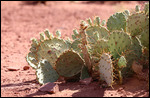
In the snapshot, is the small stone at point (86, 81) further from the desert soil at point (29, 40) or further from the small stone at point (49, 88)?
the small stone at point (49, 88)

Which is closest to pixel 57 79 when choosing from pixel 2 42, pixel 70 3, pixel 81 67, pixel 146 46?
pixel 81 67

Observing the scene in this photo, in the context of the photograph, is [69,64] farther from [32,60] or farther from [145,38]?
[145,38]

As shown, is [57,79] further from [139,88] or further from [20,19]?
[20,19]

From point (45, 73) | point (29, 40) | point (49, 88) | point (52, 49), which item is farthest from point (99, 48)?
point (29, 40)

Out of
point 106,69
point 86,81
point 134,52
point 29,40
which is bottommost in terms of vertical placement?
point 86,81

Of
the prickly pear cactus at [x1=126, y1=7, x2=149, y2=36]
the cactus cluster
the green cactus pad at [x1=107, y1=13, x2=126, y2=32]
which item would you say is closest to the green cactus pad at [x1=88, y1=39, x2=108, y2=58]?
the cactus cluster
